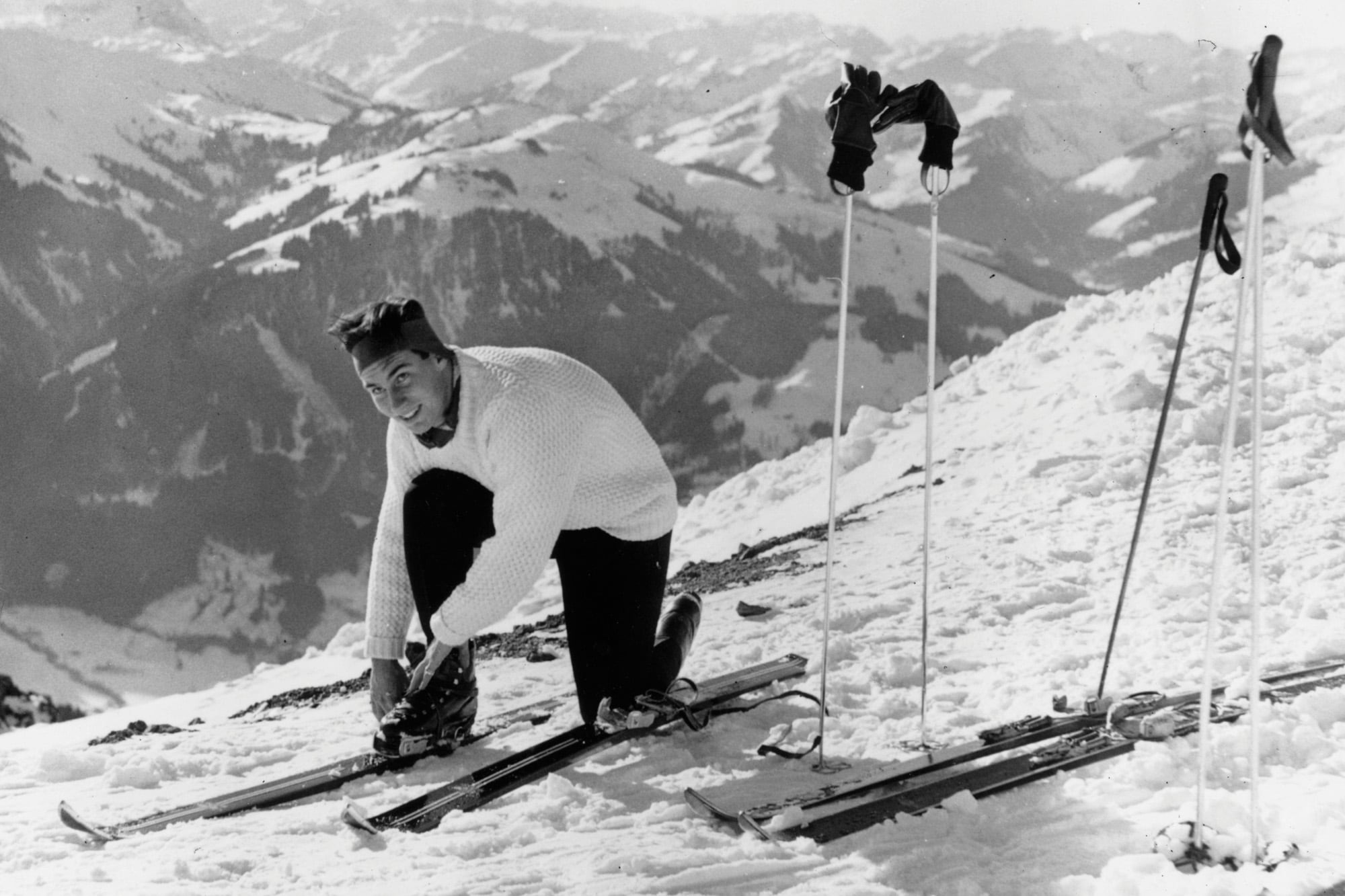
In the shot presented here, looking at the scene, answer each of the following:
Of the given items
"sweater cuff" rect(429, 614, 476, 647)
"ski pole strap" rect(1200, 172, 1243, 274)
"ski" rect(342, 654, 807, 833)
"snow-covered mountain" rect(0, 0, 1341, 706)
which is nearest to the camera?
"ski pole strap" rect(1200, 172, 1243, 274)

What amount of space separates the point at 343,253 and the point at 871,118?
2364 millimetres

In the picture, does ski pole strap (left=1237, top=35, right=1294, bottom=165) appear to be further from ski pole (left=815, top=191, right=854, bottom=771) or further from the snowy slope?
the snowy slope

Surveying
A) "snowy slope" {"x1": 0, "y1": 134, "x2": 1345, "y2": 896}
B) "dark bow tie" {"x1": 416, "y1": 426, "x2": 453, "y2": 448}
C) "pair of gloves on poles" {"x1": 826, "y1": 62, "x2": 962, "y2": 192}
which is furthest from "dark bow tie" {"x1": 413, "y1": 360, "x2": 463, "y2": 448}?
"pair of gloves on poles" {"x1": 826, "y1": 62, "x2": 962, "y2": 192}

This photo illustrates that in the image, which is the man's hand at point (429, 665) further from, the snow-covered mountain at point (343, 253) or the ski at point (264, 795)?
the snow-covered mountain at point (343, 253)

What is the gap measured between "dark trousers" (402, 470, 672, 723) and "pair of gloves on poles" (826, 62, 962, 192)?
0.59m

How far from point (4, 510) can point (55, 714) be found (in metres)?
0.66

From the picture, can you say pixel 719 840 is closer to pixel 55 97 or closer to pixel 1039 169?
pixel 55 97

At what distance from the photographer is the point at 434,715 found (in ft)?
5.16

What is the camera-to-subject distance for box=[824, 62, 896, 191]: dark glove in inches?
54.2

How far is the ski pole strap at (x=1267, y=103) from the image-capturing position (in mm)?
949

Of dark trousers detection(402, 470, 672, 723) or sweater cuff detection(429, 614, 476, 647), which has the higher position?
dark trousers detection(402, 470, 672, 723)

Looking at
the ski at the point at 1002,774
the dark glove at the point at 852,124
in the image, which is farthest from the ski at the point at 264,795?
the dark glove at the point at 852,124

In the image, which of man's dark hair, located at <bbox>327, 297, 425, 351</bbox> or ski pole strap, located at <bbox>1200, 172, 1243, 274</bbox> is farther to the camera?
man's dark hair, located at <bbox>327, 297, 425, 351</bbox>

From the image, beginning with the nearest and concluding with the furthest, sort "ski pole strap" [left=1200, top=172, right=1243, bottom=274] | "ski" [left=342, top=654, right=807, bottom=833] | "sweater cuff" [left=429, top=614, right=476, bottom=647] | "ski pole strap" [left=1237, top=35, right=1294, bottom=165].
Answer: "ski pole strap" [left=1237, top=35, right=1294, bottom=165] < "ski pole strap" [left=1200, top=172, right=1243, bottom=274] < "ski" [left=342, top=654, right=807, bottom=833] < "sweater cuff" [left=429, top=614, right=476, bottom=647]
